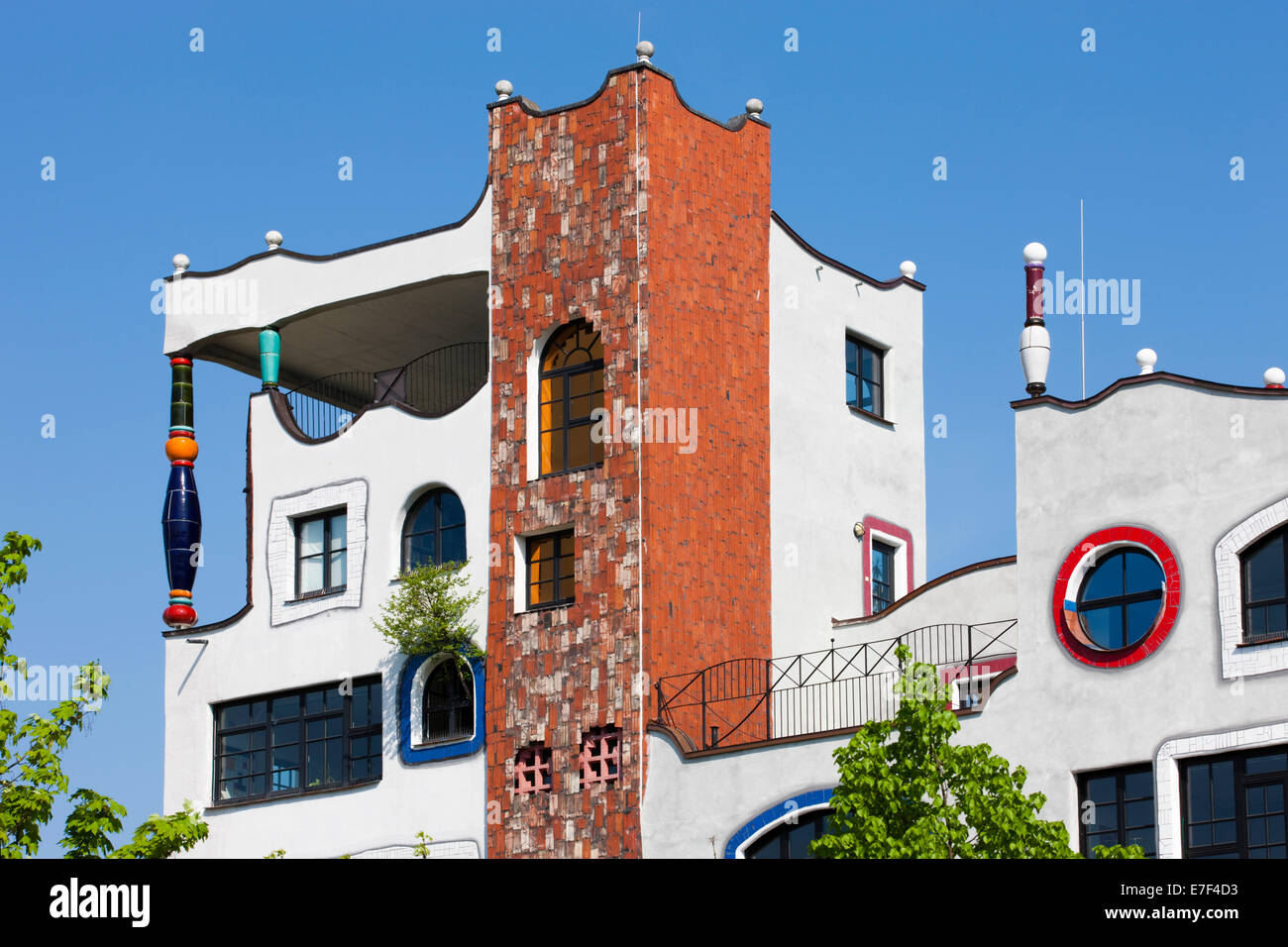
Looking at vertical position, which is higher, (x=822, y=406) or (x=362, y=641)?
(x=822, y=406)

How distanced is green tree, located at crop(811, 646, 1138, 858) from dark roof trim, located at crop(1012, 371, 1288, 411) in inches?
240

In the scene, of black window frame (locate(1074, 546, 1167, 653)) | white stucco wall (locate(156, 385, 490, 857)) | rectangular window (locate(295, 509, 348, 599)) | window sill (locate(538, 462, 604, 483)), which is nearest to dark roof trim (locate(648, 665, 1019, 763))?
black window frame (locate(1074, 546, 1167, 653))

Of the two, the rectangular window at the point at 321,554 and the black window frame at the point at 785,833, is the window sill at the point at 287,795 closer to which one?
the rectangular window at the point at 321,554

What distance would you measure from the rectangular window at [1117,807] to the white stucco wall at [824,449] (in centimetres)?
822

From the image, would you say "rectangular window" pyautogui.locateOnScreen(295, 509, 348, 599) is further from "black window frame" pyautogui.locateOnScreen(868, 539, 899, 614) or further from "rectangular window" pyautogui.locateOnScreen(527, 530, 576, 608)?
"black window frame" pyautogui.locateOnScreen(868, 539, 899, 614)

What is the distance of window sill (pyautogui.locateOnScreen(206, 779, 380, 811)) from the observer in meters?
38.3

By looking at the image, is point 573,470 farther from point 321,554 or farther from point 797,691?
point 321,554

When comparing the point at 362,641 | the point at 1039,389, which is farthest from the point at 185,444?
the point at 1039,389

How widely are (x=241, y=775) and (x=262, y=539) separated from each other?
4.16 meters

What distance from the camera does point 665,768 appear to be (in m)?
34.8

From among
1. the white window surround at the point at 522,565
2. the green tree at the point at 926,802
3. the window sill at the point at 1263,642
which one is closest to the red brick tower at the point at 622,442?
the white window surround at the point at 522,565

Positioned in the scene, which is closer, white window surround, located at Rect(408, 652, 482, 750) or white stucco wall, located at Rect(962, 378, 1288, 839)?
white stucco wall, located at Rect(962, 378, 1288, 839)

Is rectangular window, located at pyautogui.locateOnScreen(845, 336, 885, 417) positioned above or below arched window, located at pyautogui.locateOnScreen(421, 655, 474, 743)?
above
